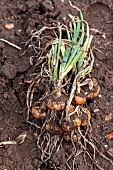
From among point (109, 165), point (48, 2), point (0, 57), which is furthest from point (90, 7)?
point (109, 165)

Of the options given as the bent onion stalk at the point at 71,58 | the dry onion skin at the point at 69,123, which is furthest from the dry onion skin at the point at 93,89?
the dry onion skin at the point at 69,123

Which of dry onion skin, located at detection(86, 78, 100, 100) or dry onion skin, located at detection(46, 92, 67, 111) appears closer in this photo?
dry onion skin, located at detection(46, 92, 67, 111)

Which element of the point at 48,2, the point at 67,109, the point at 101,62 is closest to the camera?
the point at 67,109

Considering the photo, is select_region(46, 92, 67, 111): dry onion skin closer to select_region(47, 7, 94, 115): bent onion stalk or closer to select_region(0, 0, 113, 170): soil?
select_region(47, 7, 94, 115): bent onion stalk

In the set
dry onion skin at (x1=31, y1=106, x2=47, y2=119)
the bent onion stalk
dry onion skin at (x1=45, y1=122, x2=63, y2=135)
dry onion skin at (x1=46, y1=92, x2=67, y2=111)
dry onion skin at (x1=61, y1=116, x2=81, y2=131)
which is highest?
the bent onion stalk

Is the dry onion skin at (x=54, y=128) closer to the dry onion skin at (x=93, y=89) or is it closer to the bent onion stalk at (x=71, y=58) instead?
the bent onion stalk at (x=71, y=58)

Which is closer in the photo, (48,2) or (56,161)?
(56,161)

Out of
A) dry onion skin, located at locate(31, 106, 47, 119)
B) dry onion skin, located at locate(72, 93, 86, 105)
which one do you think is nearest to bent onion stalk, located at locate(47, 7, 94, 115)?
dry onion skin, located at locate(72, 93, 86, 105)

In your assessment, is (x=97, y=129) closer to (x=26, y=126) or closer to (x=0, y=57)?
(x=26, y=126)
